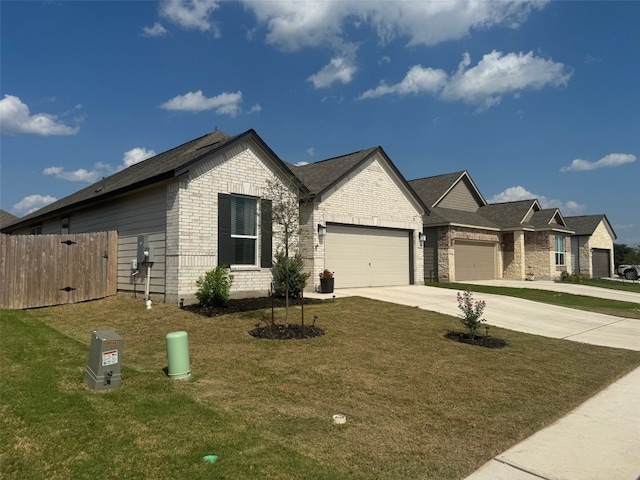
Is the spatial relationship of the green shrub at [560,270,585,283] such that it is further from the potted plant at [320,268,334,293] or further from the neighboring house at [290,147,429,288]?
the potted plant at [320,268,334,293]

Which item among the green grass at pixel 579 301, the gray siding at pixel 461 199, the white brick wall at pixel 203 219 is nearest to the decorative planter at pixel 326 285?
the white brick wall at pixel 203 219

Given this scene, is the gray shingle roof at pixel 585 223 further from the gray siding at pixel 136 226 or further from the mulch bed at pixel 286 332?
the gray siding at pixel 136 226

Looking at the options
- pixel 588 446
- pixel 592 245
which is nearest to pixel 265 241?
pixel 588 446

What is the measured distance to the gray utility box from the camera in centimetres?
526

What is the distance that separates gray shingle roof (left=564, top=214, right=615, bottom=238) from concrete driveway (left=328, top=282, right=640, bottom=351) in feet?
83.2

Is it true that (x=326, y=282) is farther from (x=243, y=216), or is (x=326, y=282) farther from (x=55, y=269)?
(x=55, y=269)

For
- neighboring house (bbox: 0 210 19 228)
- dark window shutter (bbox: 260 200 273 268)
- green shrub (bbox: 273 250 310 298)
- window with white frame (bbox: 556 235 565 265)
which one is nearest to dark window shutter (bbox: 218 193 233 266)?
dark window shutter (bbox: 260 200 273 268)

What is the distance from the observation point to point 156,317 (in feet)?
32.7

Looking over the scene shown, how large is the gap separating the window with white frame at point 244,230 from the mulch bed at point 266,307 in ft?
4.16

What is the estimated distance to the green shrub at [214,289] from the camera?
35.9ft

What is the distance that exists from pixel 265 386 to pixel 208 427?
144 centimetres

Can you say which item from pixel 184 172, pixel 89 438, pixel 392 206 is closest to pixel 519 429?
pixel 89 438

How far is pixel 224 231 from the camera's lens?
12.1 meters

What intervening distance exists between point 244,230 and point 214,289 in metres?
2.37
